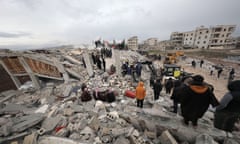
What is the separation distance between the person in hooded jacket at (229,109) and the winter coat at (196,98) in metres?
0.39

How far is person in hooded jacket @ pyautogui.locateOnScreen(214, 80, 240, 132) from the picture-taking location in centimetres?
Result: 224

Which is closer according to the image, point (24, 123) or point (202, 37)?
point (24, 123)

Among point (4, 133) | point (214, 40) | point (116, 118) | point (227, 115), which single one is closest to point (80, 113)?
point (116, 118)

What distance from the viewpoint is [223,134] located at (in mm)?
2506

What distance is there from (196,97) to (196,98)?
0.03m

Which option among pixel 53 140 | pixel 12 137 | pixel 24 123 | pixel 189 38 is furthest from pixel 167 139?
pixel 189 38

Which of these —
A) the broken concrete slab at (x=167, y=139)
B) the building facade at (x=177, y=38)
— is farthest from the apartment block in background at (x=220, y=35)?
the broken concrete slab at (x=167, y=139)

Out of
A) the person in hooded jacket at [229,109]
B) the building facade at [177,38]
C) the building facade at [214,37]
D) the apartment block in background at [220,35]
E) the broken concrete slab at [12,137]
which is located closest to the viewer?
the person in hooded jacket at [229,109]

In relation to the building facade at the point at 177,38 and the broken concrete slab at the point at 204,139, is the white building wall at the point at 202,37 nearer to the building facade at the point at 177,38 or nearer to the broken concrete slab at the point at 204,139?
the building facade at the point at 177,38

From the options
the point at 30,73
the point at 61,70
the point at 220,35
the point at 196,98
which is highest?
the point at 220,35

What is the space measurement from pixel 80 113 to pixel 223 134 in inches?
169

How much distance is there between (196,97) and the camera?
2176 mm

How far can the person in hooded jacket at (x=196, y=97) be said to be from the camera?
2.13m

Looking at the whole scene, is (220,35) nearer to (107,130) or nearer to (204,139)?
(204,139)
